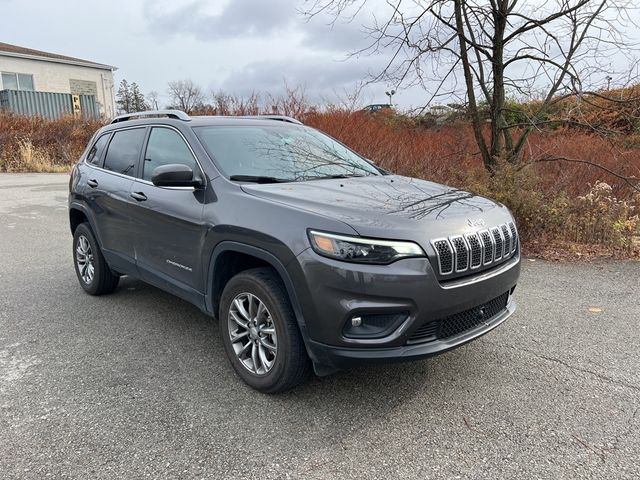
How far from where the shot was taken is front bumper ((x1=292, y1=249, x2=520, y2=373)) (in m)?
2.63

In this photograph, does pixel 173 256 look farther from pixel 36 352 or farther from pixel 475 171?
pixel 475 171

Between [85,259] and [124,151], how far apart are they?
135cm

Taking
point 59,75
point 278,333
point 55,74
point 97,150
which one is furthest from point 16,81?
point 278,333

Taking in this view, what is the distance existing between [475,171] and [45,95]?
31564mm

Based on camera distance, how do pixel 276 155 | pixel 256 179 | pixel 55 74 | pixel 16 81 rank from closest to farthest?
pixel 256 179 → pixel 276 155 → pixel 16 81 → pixel 55 74

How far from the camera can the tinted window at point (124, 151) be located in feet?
14.5

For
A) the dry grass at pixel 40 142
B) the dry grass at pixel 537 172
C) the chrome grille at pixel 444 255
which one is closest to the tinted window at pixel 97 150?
the chrome grille at pixel 444 255

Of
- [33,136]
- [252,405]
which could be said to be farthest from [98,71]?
[252,405]

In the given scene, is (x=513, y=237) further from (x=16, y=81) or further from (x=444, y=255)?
(x=16, y=81)

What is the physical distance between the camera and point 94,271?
501 centimetres

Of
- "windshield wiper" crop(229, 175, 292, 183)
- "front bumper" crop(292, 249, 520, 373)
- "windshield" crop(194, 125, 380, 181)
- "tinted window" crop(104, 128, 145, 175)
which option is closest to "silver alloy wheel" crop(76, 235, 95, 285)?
"tinted window" crop(104, 128, 145, 175)

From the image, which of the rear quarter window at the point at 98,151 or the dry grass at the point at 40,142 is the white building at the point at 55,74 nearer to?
the dry grass at the point at 40,142

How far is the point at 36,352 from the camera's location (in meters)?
3.82

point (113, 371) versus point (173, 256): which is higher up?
point (173, 256)
